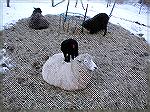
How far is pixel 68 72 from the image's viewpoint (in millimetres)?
5305

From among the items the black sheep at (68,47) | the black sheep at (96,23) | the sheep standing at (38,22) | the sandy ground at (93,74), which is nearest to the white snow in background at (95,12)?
the sandy ground at (93,74)

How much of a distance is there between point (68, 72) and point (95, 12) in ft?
11.4

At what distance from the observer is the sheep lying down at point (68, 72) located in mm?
5289

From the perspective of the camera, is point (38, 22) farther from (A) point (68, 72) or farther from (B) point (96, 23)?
(A) point (68, 72)

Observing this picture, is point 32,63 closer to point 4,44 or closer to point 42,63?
point 42,63

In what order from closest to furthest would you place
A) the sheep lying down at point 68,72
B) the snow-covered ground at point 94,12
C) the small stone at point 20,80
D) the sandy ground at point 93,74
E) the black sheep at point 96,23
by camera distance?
the sandy ground at point 93,74, the sheep lying down at point 68,72, the small stone at point 20,80, the black sheep at point 96,23, the snow-covered ground at point 94,12

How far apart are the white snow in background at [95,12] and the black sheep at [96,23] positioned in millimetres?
933

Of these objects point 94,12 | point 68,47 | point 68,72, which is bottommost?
point 68,72

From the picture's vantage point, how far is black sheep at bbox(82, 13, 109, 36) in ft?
23.2

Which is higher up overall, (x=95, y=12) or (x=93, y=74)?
(x=95, y=12)

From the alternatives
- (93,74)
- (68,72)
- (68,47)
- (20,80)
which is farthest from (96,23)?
(20,80)

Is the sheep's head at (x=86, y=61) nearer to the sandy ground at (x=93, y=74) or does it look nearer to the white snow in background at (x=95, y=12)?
the sandy ground at (x=93, y=74)

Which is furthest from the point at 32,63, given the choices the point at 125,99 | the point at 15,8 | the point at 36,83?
the point at 15,8

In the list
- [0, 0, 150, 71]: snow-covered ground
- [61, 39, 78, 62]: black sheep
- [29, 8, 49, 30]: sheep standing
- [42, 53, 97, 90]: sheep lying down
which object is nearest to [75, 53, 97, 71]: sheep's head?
[42, 53, 97, 90]: sheep lying down
